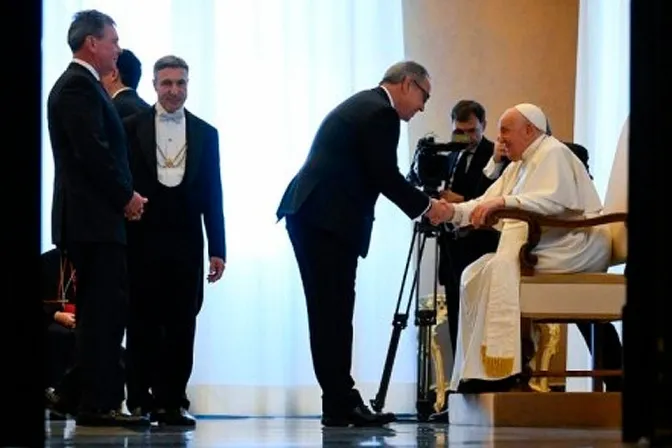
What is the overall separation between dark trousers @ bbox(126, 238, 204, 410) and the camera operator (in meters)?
1.41

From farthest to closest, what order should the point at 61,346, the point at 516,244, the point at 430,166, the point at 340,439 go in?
the point at 61,346 < the point at 430,166 < the point at 516,244 < the point at 340,439

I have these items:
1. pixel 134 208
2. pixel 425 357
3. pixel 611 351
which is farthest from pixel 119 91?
pixel 611 351

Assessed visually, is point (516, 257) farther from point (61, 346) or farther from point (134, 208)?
point (61, 346)

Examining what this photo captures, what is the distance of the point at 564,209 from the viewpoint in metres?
5.07

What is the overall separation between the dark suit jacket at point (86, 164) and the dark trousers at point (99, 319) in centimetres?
6

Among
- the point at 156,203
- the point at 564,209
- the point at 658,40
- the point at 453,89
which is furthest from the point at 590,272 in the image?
the point at 658,40

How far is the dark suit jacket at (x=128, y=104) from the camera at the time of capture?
5020mm

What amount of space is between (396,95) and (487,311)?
845 millimetres

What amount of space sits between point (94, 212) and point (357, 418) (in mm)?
1048

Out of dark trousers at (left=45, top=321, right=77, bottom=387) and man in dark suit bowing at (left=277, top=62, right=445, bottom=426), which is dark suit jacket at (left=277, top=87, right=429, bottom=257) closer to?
man in dark suit bowing at (left=277, top=62, right=445, bottom=426)

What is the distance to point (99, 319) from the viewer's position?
13.6ft

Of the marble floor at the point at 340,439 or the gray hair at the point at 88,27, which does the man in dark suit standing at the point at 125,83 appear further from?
the marble floor at the point at 340,439

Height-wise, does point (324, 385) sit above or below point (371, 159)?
below

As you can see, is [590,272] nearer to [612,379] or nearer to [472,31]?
[612,379]
